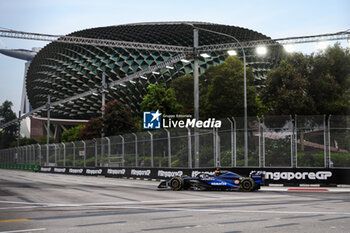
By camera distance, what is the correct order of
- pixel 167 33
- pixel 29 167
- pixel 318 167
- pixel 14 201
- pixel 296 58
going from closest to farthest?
pixel 14 201 → pixel 318 167 → pixel 296 58 → pixel 29 167 → pixel 167 33

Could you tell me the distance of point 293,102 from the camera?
1694 inches

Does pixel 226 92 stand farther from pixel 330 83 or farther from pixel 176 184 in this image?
pixel 176 184

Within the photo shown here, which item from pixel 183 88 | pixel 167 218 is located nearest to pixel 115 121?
pixel 183 88

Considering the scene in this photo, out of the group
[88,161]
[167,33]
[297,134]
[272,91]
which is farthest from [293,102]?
[167,33]

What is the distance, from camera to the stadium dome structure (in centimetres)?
9231

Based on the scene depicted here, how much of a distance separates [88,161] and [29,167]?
89.2ft

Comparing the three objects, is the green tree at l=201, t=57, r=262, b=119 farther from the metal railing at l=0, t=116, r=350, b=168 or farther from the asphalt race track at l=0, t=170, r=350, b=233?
the asphalt race track at l=0, t=170, r=350, b=233

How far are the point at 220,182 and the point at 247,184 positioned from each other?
51.1 inches

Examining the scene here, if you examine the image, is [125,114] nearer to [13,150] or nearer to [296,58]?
[296,58]

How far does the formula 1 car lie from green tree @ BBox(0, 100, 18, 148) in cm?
14997

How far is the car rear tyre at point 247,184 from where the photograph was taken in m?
21.0

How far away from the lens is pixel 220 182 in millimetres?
21531

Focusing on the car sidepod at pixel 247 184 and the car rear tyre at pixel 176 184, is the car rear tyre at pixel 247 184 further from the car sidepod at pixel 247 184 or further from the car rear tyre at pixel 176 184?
the car rear tyre at pixel 176 184

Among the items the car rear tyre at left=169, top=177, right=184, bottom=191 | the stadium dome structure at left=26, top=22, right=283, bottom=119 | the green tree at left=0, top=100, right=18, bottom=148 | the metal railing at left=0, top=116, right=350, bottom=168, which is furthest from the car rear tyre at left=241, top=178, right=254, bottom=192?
the green tree at left=0, top=100, right=18, bottom=148
